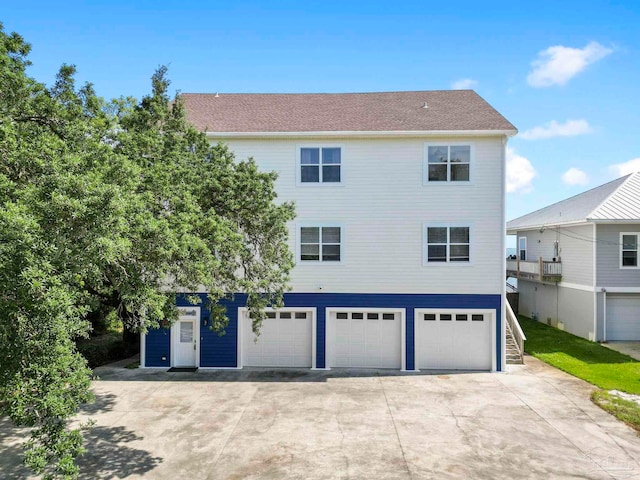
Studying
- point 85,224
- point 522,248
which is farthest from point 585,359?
point 85,224

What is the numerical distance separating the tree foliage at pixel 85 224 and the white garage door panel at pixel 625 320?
16746 millimetres

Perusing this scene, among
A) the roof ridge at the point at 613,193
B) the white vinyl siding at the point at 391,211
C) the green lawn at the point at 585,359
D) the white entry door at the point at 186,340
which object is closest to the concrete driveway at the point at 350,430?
the green lawn at the point at 585,359

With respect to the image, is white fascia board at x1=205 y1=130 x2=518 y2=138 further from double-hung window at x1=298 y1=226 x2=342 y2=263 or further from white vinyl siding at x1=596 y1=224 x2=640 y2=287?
white vinyl siding at x1=596 y1=224 x2=640 y2=287

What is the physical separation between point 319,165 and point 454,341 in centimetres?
846

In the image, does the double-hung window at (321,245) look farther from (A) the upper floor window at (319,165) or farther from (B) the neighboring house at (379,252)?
(A) the upper floor window at (319,165)

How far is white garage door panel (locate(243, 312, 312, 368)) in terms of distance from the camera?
15.4 m

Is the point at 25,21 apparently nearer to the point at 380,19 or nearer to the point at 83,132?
the point at 83,132

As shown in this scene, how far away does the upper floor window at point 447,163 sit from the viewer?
15.0 metres

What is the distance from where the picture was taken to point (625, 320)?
1897 cm

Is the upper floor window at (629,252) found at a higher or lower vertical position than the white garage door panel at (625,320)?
higher

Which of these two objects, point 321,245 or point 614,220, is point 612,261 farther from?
point 321,245

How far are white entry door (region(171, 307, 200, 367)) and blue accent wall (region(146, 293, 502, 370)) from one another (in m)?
0.22

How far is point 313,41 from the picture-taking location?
46.9 ft

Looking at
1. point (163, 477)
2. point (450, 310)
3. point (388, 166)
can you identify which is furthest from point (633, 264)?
point (163, 477)
